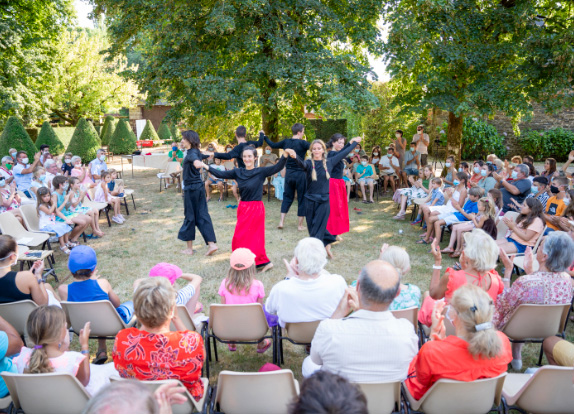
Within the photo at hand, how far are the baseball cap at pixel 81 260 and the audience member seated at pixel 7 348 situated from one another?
655mm

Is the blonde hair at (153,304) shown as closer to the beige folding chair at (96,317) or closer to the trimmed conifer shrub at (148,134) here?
the beige folding chair at (96,317)

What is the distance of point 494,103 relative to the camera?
29.0ft

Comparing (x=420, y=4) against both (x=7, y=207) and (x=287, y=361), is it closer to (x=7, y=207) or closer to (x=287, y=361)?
(x=287, y=361)

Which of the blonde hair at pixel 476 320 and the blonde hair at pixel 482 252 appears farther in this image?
the blonde hair at pixel 482 252

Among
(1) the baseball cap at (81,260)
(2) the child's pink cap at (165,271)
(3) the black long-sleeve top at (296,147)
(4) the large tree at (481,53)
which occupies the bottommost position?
(2) the child's pink cap at (165,271)

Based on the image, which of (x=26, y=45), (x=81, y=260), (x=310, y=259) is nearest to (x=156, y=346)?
(x=310, y=259)

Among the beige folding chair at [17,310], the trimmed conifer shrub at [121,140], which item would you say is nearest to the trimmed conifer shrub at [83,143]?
the trimmed conifer shrub at [121,140]

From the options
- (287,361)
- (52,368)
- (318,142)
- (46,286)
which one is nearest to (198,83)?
(318,142)

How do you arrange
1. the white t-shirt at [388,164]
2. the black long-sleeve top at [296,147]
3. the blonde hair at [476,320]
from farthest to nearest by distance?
the white t-shirt at [388,164]
the black long-sleeve top at [296,147]
the blonde hair at [476,320]

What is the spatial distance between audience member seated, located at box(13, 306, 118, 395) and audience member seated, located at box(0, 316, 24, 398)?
0.42 feet

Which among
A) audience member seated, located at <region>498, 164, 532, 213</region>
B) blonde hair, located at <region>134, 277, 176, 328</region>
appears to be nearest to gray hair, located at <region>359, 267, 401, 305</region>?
blonde hair, located at <region>134, 277, 176, 328</region>

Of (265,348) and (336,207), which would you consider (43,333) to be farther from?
(336,207)

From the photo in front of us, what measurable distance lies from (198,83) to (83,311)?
7.04 meters

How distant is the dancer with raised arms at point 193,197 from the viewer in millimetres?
6641
